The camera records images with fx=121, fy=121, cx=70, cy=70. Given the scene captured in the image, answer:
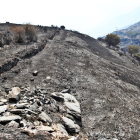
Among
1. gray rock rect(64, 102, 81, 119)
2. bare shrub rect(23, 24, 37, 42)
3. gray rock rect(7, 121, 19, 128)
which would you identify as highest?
bare shrub rect(23, 24, 37, 42)

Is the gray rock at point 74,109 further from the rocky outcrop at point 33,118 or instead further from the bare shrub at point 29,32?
the bare shrub at point 29,32

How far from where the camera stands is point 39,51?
20.4 metres

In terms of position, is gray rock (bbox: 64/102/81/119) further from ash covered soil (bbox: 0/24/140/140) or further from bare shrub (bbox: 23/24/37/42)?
bare shrub (bbox: 23/24/37/42)

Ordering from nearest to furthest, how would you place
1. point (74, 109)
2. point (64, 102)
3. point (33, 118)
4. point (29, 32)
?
point (33, 118) → point (74, 109) → point (64, 102) → point (29, 32)

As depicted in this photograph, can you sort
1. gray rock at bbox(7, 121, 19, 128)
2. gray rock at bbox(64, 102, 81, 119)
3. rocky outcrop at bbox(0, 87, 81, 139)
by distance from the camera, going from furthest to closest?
1. gray rock at bbox(64, 102, 81, 119)
2. rocky outcrop at bbox(0, 87, 81, 139)
3. gray rock at bbox(7, 121, 19, 128)

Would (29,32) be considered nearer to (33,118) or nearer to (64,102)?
(64,102)

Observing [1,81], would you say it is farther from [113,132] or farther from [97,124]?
[113,132]

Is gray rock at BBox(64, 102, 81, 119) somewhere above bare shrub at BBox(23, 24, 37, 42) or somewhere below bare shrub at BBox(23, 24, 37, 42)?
below

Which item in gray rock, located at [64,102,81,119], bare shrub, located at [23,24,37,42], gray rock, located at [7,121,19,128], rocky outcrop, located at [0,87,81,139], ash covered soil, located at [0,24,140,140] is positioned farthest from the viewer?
bare shrub, located at [23,24,37,42]

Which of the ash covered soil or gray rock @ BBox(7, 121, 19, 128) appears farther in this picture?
the ash covered soil

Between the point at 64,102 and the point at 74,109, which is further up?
the point at 64,102

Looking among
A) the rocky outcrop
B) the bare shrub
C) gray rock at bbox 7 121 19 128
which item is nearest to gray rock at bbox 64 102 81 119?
the rocky outcrop

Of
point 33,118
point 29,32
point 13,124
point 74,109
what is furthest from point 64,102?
point 29,32

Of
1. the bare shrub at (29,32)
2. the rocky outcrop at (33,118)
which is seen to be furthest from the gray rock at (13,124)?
the bare shrub at (29,32)
